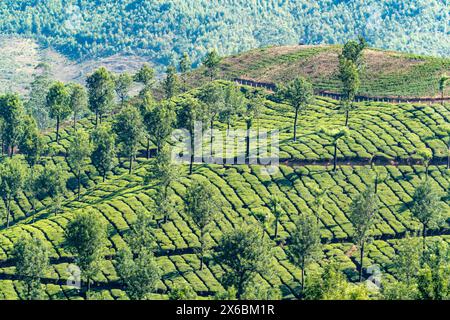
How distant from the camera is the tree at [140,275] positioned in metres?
138

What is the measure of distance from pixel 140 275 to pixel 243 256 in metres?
16.8

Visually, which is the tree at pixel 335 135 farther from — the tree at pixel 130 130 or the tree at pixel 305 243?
the tree at pixel 130 130

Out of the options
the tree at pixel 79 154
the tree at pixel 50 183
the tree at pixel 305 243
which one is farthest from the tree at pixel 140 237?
the tree at pixel 79 154

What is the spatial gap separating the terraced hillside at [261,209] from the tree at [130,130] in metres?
4.68

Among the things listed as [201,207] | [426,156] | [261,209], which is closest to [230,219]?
[261,209]

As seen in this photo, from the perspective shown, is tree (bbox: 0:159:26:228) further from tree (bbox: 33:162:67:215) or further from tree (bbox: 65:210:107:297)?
tree (bbox: 65:210:107:297)

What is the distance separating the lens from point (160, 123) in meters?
188

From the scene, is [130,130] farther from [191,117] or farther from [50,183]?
[50,183]

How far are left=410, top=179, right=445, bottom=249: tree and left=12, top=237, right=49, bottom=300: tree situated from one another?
219 ft

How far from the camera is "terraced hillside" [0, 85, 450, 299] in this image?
153 meters
